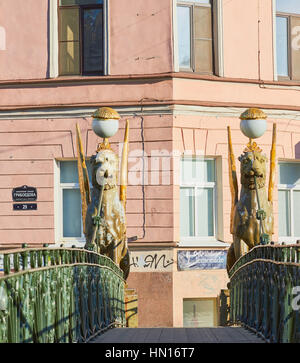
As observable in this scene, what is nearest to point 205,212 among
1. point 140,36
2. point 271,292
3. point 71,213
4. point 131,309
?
point 71,213

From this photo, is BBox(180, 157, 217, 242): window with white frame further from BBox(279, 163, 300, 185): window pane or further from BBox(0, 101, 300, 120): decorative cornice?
→ BBox(279, 163, 300, 185): window pane

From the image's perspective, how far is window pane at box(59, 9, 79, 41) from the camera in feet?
72.0

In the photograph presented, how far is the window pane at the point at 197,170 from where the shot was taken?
21328mm

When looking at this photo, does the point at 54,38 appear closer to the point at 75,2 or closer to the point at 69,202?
the point at 75,2

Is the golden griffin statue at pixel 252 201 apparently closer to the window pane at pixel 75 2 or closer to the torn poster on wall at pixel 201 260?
the torn poster on wall at pixel 201 260

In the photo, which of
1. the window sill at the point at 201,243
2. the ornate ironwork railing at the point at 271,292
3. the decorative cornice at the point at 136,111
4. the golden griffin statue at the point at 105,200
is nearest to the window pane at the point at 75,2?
the decorative cornice at the point at 136,111

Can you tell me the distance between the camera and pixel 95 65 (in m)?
21.8

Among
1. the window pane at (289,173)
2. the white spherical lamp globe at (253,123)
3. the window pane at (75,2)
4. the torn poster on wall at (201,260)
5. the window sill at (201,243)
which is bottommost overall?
the torn poster on wall at (201,260)

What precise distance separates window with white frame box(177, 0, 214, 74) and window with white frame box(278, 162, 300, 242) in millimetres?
2960

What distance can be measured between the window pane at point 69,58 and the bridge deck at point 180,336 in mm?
10026

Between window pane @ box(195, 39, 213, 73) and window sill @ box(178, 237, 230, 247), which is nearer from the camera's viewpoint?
window sill @ box(178, 237, 230, 247)

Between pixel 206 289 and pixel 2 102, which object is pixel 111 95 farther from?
pixel 206 289

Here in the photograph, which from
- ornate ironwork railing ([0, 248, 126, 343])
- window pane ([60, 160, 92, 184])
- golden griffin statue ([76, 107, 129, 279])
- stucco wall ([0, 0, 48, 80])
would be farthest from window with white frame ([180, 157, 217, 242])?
ornate ironwork railing ([0, 248, 126, 343])
